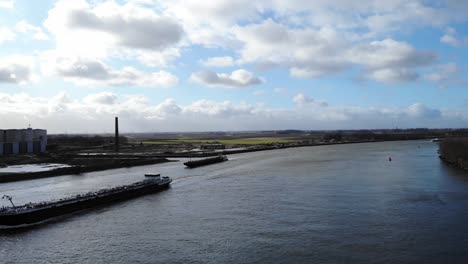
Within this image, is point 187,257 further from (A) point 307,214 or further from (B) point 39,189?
(B) point 39,189

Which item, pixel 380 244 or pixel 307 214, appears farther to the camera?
pixel 307 214

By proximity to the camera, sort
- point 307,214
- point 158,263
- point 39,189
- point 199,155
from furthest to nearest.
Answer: point 199,155, point 39,189, point 307,214, point 158,263

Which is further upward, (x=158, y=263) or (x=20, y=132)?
(x=20, y=132)

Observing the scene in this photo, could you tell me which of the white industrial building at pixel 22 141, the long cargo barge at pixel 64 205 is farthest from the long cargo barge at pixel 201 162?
the white industrial building at pixel 22 141

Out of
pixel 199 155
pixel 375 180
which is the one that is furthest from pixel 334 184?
pixel 199 155

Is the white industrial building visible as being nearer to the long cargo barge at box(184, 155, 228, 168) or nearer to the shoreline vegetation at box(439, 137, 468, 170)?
the long cargo barge at box(184, 155, 228, 168)
